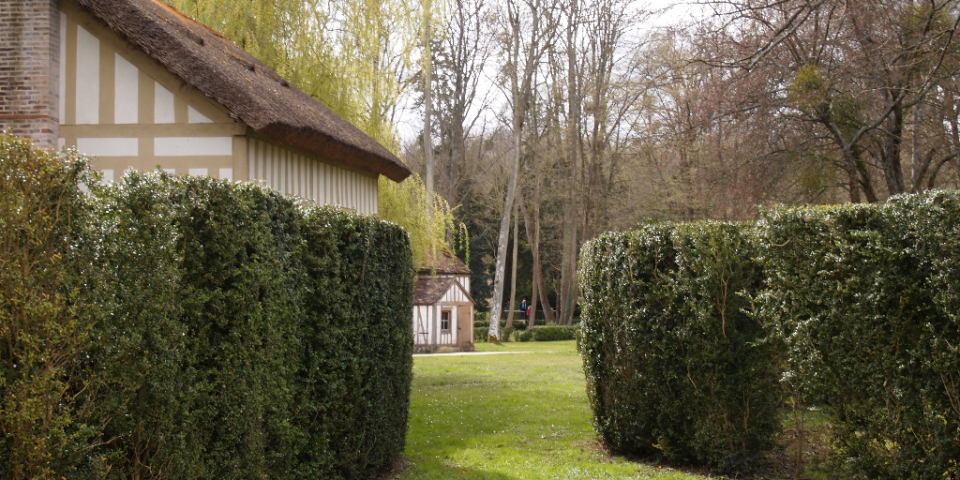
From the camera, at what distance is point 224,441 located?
4.18 m

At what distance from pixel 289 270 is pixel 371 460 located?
262cm

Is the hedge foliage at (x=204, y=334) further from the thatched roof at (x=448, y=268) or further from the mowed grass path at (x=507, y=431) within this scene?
the thatched roof at (x=448, y=268)

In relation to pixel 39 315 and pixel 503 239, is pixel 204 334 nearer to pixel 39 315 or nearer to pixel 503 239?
pixel 39 315

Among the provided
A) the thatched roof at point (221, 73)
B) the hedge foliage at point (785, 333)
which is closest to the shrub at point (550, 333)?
the thatched roof at point (221, 73)

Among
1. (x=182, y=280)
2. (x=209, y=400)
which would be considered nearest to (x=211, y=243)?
(x=182, y=280)

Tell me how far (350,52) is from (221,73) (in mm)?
6020

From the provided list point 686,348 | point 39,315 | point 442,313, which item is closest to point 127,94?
point 39,315

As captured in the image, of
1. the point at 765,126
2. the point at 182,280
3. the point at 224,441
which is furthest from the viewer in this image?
the point at 765,126

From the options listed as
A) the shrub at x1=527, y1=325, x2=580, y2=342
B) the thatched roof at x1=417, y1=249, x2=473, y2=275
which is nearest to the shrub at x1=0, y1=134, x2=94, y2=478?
the thatched roof at x1=417, y1=249, x2=473, y2=275

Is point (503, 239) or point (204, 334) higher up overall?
point (503, 239)

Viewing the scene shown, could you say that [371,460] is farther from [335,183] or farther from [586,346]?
[335,183]

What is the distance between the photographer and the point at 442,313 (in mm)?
30969

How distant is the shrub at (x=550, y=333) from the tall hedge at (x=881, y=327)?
3062 cm

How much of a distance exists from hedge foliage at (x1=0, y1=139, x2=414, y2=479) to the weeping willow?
7.47 metres
